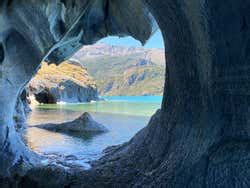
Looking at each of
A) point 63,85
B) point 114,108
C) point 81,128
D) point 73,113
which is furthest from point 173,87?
point 63,85

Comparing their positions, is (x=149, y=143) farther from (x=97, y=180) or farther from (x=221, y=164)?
(x=221, y=164)

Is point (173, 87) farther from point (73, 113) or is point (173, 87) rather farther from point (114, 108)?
point (114, 108)

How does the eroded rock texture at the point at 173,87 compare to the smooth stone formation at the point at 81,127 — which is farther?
the smooth stone formation at the point at 81,127

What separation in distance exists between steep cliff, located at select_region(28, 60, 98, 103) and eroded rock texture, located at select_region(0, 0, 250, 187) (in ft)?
141

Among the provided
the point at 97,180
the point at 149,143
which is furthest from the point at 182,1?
the point at 97,180

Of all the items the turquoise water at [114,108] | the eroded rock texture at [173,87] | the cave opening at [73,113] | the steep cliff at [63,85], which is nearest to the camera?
the eroded rock texture at [173,87]

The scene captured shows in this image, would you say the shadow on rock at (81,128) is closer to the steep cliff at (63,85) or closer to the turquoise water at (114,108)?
the turquoise water at (114,108)

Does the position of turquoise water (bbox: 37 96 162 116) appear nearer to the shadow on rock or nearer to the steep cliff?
the steep cliff

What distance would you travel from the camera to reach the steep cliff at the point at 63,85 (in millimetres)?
57094

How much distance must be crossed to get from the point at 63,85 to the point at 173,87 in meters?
62.7

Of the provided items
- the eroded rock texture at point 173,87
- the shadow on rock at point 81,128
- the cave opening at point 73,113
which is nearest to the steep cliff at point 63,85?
the cave opening at point 73,113

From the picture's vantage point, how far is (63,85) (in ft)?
218

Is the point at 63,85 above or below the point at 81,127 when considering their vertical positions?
above

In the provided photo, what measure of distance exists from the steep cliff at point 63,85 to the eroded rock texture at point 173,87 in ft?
A: 141
